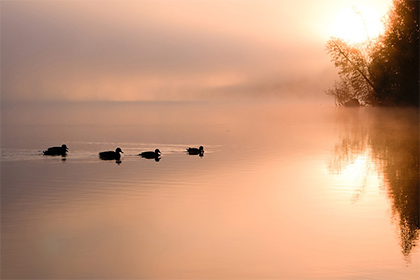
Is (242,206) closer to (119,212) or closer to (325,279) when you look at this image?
(119,212)

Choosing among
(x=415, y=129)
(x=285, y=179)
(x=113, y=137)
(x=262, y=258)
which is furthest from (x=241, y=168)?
(x=415, y=129)

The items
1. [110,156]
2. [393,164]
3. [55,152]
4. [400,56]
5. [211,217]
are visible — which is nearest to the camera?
[211,217]

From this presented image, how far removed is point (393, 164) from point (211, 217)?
15.7 metres

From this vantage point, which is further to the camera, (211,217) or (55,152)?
(55,152)

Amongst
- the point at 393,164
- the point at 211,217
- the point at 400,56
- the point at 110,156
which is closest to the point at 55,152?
the point at 110,156

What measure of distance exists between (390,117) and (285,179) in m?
51.8

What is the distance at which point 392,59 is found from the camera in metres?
72.3

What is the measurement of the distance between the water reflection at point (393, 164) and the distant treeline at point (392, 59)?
1231 cm

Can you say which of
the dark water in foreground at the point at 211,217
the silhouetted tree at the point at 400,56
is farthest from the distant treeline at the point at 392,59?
the dark water in foreground at the point at 211,217

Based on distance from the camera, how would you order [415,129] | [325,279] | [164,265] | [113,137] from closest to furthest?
[325,279], [164,265], [113,137], [415,129]

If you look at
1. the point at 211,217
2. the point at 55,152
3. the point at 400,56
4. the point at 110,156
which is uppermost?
the point at 400,56

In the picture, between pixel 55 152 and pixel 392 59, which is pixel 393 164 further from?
pixel 392 59

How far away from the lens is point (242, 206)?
21.6 meters

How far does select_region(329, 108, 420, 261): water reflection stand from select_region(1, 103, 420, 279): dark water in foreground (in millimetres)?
78
